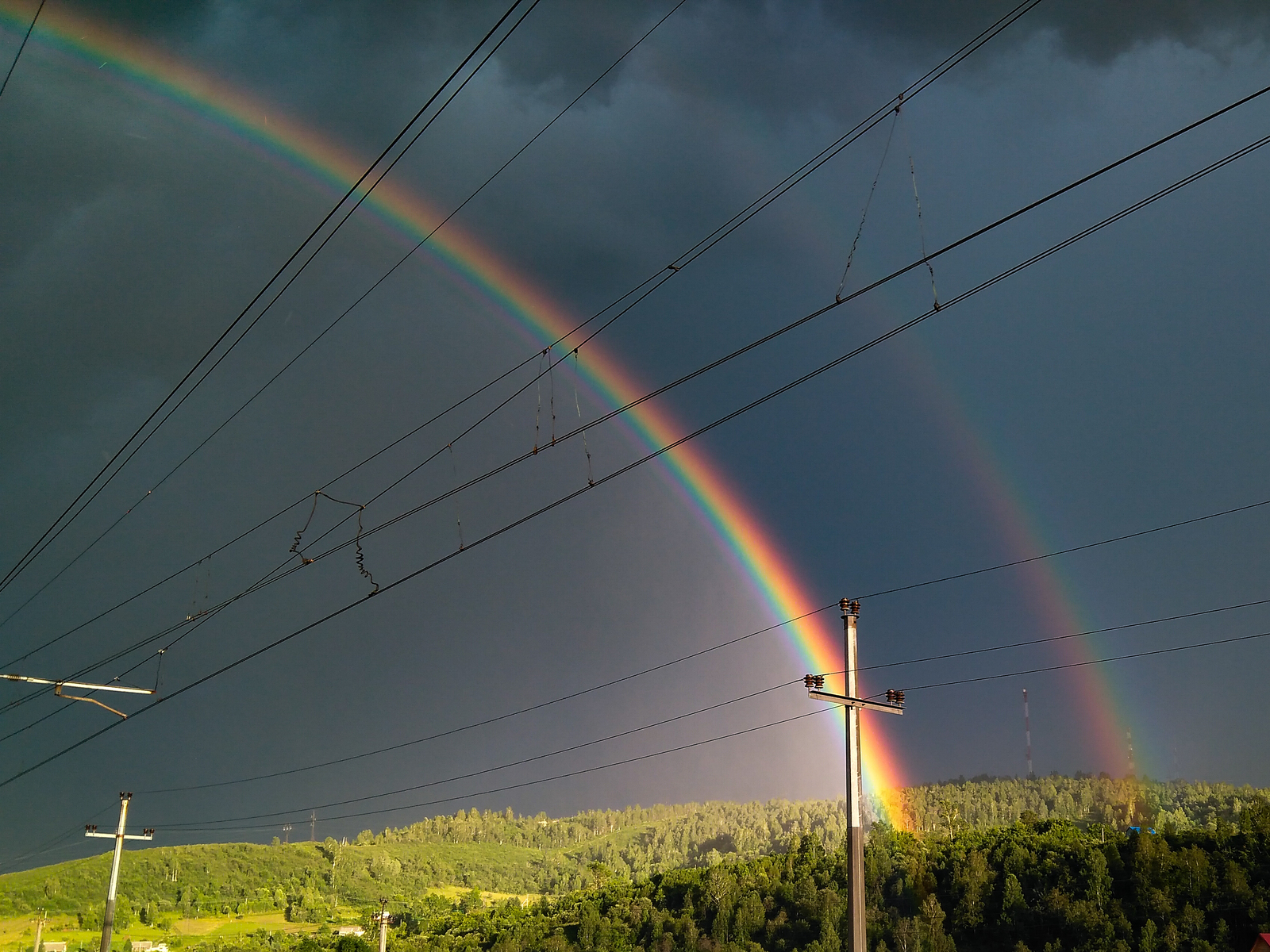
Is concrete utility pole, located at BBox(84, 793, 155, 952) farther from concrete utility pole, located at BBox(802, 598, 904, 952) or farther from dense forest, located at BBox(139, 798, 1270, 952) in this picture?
dense forest, located at BBox(139, 798, 1270, 952)

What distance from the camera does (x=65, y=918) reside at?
601 feet

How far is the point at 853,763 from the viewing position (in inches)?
758

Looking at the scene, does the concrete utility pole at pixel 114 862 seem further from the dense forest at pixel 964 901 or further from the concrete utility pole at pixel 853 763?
the dense forest at pixel 964 901

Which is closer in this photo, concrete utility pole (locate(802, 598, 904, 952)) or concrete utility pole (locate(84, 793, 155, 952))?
concrete utility pole (locate(802, 598, 904, 952))

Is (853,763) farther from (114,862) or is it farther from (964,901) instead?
(964,901)

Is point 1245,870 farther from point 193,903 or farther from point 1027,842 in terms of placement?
point 193,903

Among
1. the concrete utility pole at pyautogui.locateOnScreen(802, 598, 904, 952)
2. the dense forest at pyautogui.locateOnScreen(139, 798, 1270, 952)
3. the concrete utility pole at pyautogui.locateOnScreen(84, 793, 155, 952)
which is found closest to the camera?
the concrete utility pole at pyautogui.locateOnScreen(802, 598, 904, 952)

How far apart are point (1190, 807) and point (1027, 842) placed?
83.2 metres

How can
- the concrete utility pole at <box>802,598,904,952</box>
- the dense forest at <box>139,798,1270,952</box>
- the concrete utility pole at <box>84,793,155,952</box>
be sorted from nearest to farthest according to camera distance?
the concrete utility pole at <box>802,598,904,952</box> → the concrete utility pole at <box>84,793,155,952</box> → the dense forest at <box>139,798,1270,952</box>

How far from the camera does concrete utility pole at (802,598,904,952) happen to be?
17.9 m

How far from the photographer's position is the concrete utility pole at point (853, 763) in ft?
58.6

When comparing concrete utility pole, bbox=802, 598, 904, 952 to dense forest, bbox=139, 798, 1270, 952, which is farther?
dense forest, bbox=139, 798, 1270, 952

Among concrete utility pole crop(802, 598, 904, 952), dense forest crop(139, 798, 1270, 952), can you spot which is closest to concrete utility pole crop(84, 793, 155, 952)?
concrete utility pole crop(802, 598, 904, 952)

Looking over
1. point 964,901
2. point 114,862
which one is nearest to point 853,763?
point 114,862
